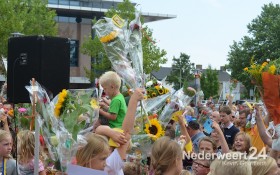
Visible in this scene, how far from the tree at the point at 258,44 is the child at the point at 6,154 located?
46.9 metres

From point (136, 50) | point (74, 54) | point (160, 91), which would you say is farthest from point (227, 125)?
point (74, 54)

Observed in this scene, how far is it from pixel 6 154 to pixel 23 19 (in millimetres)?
28499

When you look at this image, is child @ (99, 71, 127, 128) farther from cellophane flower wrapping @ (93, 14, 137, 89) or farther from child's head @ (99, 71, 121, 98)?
cellophane flower wrapping @ (93, 14, 137, 89)

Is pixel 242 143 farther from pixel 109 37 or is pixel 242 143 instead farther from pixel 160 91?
pixel 109 37

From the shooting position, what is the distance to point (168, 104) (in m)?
7.57

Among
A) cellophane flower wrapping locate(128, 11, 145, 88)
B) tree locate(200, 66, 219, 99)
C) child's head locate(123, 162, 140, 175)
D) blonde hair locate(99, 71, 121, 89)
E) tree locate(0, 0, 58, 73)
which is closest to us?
child's head locate(123, 162, 140, 175)

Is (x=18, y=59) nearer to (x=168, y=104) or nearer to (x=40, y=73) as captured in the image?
(x=40, y=73)

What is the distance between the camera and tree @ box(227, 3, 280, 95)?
5319 centimetres

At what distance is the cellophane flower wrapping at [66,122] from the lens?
4289 mm

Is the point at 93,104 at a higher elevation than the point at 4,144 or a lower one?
higher

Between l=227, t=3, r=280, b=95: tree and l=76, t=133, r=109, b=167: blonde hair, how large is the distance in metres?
48.6

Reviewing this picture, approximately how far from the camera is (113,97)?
6051mm

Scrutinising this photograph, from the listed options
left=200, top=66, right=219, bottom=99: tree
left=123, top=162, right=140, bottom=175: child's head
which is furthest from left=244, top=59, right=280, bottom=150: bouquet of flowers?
left=200, top=66, right=219, bottom=99: tree

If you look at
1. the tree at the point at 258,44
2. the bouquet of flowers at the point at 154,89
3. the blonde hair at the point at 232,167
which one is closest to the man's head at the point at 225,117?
the bouquet of flowers at the point at 154,89
